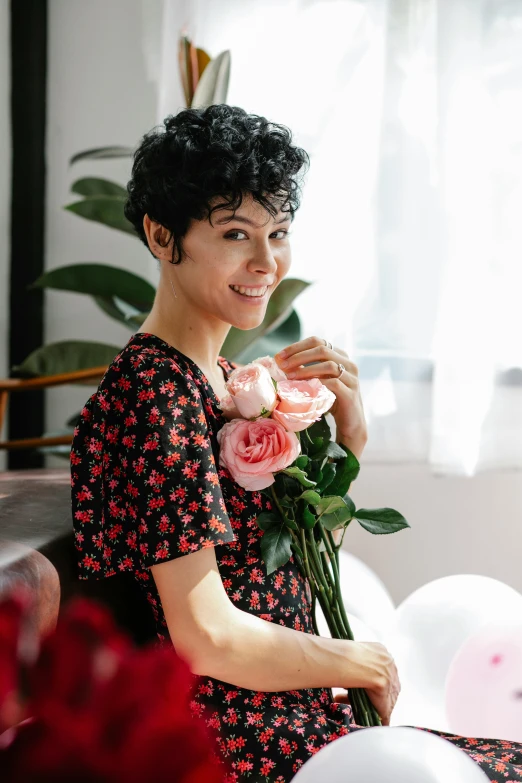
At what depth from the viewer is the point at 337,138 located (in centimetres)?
216

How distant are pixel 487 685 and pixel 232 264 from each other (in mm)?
816

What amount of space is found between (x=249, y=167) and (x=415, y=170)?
132cm

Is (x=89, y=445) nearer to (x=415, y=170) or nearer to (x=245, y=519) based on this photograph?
(x=245, y=519)

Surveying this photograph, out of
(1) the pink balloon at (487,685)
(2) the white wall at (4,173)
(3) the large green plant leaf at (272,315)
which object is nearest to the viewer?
(1) the pink balloon at (487,685)

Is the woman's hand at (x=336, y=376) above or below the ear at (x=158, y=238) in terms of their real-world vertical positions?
below

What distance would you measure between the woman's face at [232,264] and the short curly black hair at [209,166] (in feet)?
0.04

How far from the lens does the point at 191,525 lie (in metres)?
0.87

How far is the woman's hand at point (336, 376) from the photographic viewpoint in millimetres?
1082

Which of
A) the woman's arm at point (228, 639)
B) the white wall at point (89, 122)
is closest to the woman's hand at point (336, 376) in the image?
the woman's arm at point (228, 639)

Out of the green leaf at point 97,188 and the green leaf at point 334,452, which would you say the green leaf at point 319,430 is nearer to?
the green leaf at point 334,452

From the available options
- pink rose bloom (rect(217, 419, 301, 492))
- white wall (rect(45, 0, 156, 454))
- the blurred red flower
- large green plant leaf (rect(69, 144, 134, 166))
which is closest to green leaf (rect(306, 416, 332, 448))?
pink rose bloom (rect(217, 419, 301, 492))

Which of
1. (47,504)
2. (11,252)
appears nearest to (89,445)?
(47,504)

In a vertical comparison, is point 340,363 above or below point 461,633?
above

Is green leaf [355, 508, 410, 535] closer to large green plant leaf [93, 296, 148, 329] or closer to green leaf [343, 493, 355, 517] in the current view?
green leaf [343, 493, 355, 517]
